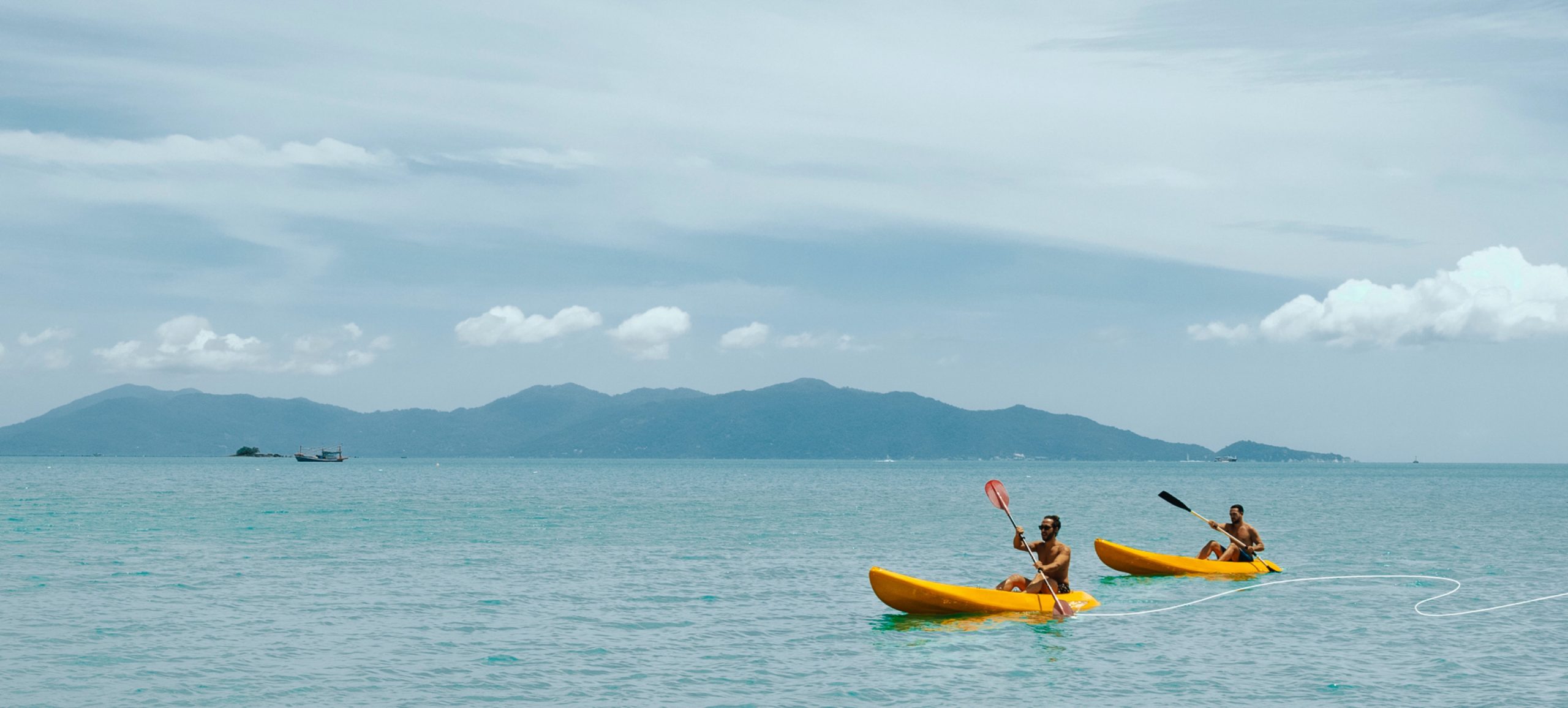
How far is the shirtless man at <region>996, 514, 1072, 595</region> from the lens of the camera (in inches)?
974

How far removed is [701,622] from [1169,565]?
50.1 ft

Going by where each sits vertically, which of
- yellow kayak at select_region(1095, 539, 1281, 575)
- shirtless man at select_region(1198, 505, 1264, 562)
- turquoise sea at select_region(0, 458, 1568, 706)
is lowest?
turquoise sea at select_region(0, 458, 1568, 706)

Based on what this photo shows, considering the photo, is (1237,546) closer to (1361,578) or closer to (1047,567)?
(1361,578)

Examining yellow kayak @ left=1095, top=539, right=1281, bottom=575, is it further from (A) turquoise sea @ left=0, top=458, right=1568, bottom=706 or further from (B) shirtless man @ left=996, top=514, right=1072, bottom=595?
(B) shirtless man @ left=996, top=514, right=1072, bottom=595

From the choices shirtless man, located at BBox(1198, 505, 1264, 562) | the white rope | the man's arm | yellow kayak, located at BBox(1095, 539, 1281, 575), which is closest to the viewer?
the white rope

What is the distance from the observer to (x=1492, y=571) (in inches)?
1455

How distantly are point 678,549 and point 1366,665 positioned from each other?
87.3 feet

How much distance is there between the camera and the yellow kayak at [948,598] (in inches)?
953

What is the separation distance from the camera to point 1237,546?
34094mm

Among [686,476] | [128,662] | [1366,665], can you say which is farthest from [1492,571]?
[686,476]

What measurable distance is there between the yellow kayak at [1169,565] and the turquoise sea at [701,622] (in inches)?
22.0

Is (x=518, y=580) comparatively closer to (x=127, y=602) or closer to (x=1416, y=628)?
(x=127, y=602)

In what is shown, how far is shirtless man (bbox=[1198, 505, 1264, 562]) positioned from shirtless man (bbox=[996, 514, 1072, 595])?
10.5 meters

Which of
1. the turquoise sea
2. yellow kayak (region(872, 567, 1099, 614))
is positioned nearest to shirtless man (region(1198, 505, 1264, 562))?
the turquoise sea
